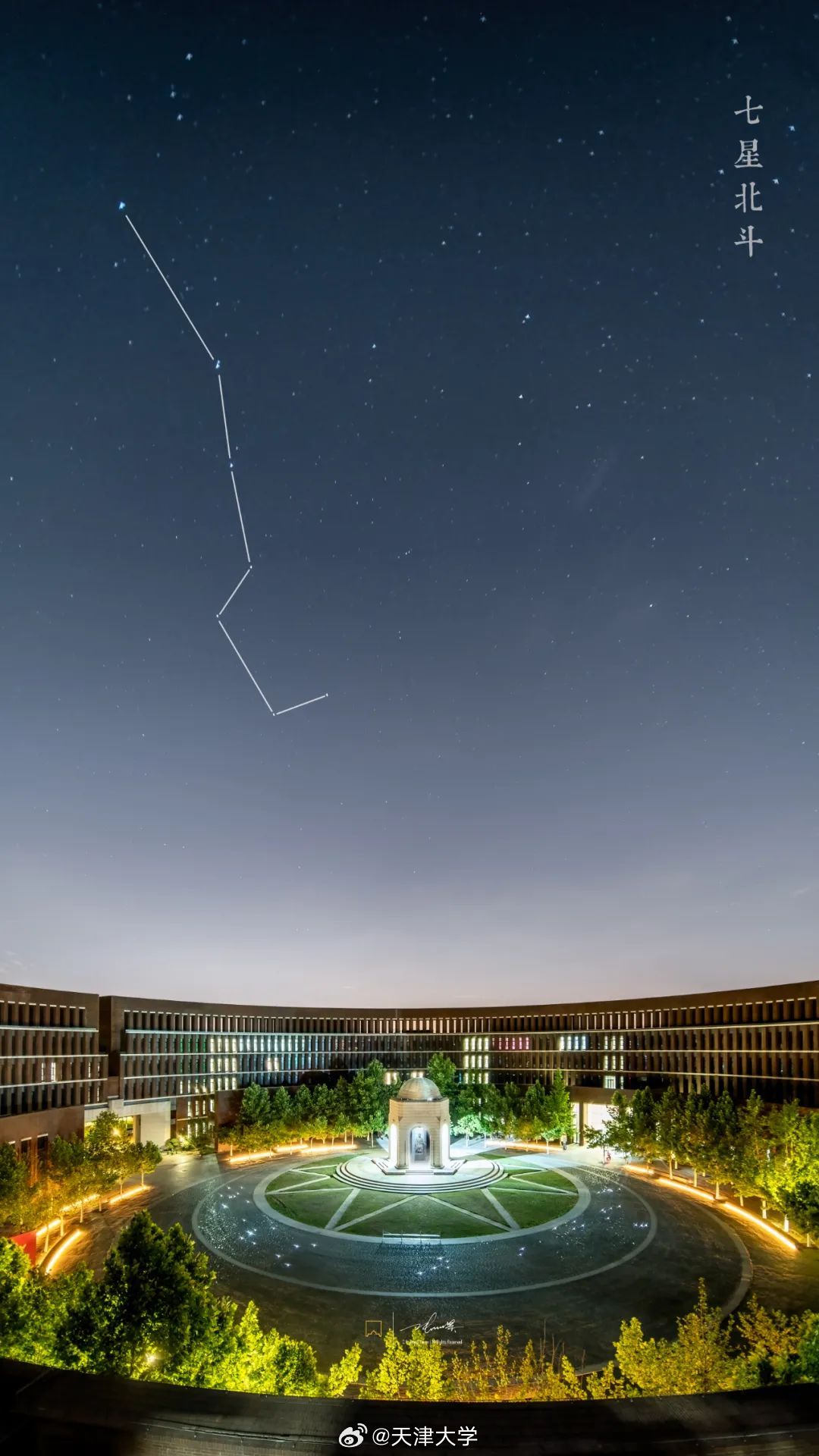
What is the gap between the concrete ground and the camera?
39906 mm

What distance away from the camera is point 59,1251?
52406mm

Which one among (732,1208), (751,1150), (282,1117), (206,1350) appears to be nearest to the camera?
(206,1350)

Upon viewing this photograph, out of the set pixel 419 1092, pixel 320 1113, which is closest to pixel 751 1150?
pixel 419 1092

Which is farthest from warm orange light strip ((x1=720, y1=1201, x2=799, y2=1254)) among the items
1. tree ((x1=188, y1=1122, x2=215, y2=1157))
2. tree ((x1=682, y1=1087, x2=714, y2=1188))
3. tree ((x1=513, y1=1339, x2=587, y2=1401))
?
tree ((x1=188, y1=1122, x2=215, y2=1157))

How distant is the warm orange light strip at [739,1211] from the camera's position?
174 feet

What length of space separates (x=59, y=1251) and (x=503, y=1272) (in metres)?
26.4

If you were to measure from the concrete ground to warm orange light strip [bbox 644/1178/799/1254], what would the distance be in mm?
1038

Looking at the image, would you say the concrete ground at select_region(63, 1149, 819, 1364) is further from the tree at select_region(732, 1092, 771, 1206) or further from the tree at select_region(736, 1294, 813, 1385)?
the tree at select_region(736, 1294, 813, 1385)

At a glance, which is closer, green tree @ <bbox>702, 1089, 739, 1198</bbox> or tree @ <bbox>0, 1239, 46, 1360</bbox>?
tree @ <bbox>0, 1239, 46, 1360</bbox>

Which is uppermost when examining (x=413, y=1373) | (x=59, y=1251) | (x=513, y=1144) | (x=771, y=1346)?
(x=413, y=1373)

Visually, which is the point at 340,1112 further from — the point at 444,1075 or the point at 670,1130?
the point at 670,1130

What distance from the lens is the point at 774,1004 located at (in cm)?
8156

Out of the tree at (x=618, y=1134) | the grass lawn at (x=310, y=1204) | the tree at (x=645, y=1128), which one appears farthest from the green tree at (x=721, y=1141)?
the grass lawn at (x=310, y=1204)

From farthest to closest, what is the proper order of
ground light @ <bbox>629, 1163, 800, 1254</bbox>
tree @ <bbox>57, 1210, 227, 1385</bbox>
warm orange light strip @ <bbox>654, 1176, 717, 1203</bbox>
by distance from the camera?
warm orange light strip @ <bbox>654, 1176, 717, 1203</bbox>, ground light @ <bbox>629, 1163, 800, 1254</bbox>, tree @ <bbox>57, 1210, 227, 1385</bbox>
